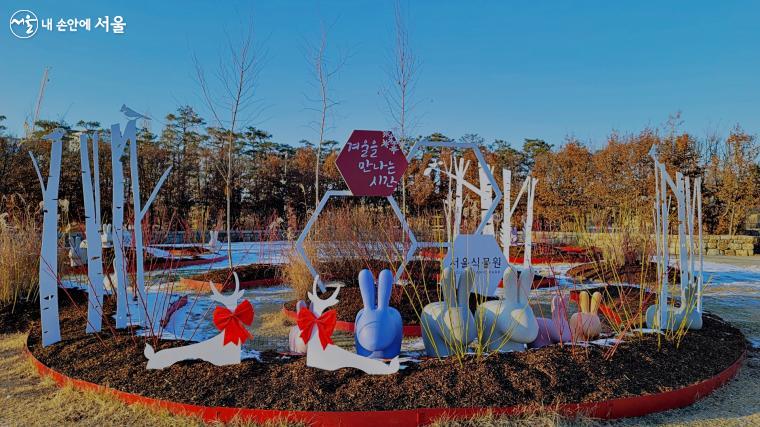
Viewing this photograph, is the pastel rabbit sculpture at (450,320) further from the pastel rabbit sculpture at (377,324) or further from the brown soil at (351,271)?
the brown soil at (351,271)

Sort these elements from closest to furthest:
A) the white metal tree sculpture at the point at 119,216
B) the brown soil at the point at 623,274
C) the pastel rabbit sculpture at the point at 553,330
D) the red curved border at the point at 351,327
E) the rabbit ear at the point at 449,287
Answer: the rabbit ear at the point at 449,287 → the pastel rabbit sculpture at the point at 553,330 → the white metal tree sculpture at the point at 119,216 → the red curved border at the point at 351,327 → the brown soil at the point at 623,274

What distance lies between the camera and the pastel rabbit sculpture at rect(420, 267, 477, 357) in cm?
354

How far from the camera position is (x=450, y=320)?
3.49m

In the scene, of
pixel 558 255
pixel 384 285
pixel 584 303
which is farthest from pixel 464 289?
pixel 558 255

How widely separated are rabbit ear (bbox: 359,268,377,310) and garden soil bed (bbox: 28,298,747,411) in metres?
0.51

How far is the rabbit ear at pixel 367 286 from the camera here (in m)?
3.47

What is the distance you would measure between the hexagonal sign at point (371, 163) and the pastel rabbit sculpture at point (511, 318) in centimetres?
223

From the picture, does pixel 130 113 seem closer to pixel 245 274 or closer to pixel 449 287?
pixel 449 287

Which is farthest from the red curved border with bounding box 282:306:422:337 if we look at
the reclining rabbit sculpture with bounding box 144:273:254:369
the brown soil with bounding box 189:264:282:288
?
the brown soil with bounding box 189:264:282:288

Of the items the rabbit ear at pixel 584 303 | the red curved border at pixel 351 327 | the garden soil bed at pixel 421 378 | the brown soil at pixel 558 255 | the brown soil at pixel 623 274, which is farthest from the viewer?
the brown soil at pixel 558 255

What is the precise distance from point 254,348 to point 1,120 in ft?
72.2

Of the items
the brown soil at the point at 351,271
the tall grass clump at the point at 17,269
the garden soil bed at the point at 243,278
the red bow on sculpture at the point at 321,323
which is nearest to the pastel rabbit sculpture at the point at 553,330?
the red bow on sculpture at the point at 321,323

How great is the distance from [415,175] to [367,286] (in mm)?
20950

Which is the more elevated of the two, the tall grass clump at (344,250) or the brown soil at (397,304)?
the tall grass clump at (344,250)
